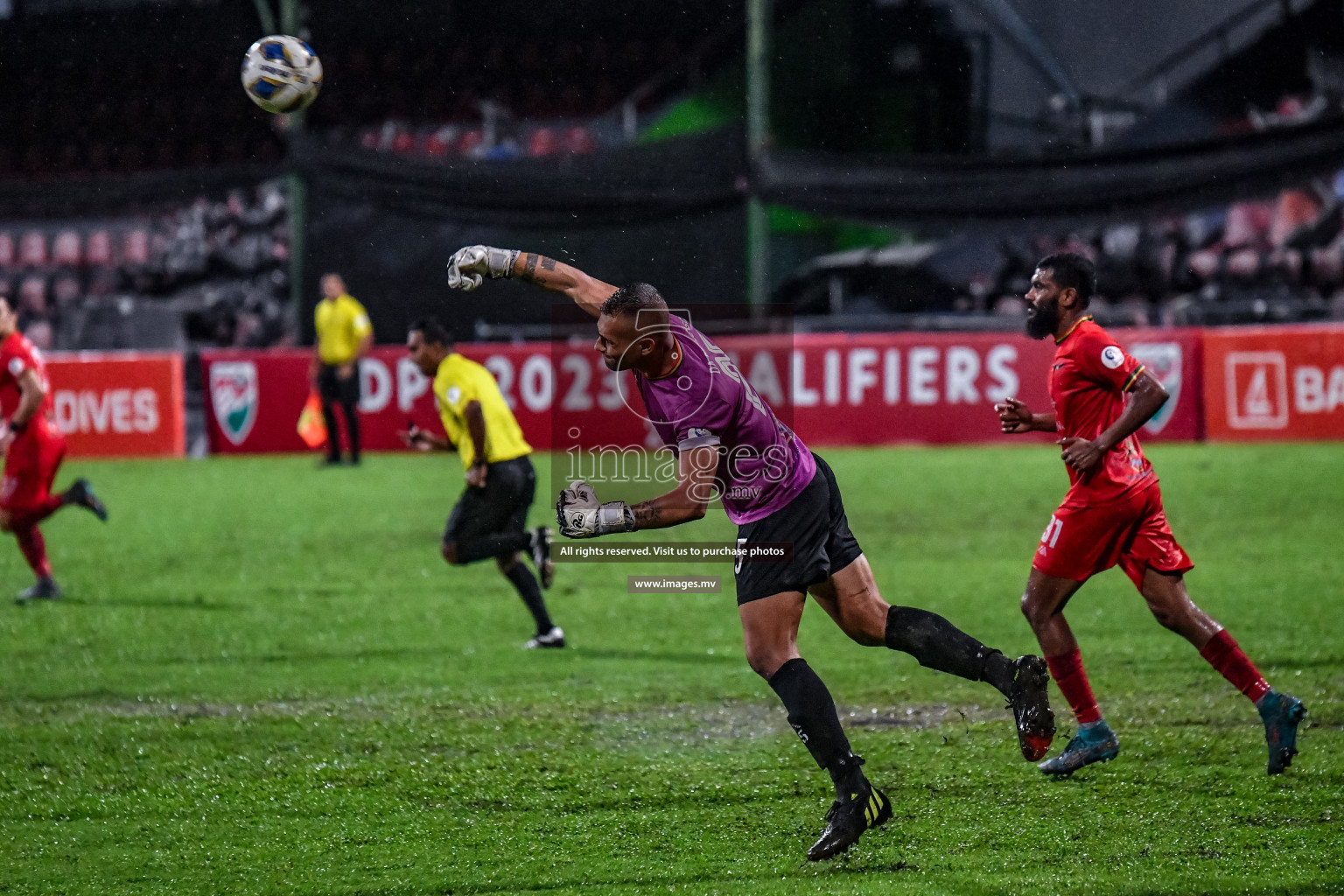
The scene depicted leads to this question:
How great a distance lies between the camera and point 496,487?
356 inches

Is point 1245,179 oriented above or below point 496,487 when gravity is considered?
above

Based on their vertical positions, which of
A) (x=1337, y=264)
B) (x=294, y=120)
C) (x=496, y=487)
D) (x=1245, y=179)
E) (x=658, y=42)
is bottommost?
(x=496, y=487)

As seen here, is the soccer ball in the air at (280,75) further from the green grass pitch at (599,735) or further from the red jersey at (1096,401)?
the red jersey at (1096,401)

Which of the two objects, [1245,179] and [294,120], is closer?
[1245,179]

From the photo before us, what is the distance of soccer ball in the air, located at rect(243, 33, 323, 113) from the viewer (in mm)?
7758

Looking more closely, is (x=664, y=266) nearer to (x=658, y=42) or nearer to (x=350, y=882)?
(x=658, y=42)

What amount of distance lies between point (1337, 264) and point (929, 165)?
20.7ft

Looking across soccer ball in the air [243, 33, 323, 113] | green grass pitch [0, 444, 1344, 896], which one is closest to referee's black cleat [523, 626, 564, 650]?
green grass pitch [0, 444, 1344, 896]

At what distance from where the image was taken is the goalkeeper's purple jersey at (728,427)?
4.91 metres

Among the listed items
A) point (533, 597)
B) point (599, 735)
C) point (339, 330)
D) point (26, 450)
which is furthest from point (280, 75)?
point (339, 330)

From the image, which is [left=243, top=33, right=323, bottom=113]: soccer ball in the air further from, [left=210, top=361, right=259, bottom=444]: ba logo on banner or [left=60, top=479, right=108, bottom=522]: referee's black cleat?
[left=210, top=361, right=259, bottom=444]: ba logo on banner

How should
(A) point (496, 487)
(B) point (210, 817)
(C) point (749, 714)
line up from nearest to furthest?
(B) point (210, 817)
(C) point (749, 714)
(A) point (496, 487)

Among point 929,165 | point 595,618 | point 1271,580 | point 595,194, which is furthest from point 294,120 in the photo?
point 1271,580

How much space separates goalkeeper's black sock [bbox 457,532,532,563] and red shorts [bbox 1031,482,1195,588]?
387 centimetres
